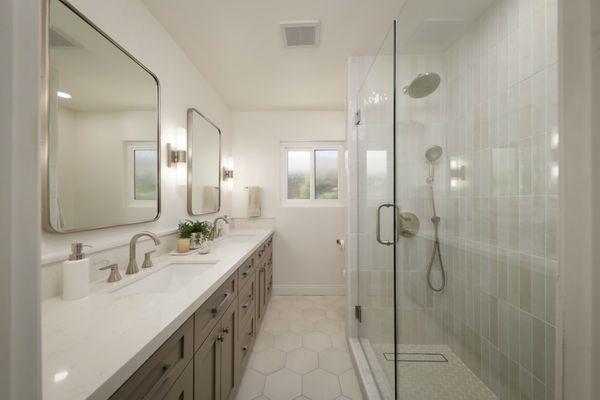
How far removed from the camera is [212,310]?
115 cm

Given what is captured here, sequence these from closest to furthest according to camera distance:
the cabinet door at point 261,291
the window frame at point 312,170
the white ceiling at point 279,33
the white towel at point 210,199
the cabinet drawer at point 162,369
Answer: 1. the cabinet drawer at point 162,369
2. the white ceiling at point 279,33
3. the cabinet door at point 261,291
4. the white towel at point 210,199
5. the window frame at point 312,170

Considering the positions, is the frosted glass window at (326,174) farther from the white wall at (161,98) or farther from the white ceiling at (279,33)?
the white wall at (161,98)

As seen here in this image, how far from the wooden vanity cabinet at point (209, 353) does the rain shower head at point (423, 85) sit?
143 cm

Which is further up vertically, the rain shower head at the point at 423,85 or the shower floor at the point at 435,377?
the rain shower head at the point at 423,85

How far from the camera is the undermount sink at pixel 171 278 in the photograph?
50.7 inches

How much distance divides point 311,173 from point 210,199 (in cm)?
144

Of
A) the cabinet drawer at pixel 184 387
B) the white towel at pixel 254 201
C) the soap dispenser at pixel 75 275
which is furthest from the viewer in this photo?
the white towel at pixel 254 201

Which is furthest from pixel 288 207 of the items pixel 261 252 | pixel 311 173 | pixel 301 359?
pixel 301 359

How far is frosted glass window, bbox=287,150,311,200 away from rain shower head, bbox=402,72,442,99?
85.4 inches

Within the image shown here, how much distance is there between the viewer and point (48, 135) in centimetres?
98

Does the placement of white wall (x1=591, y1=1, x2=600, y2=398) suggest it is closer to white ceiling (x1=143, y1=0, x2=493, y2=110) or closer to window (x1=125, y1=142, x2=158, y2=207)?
white ceiling (x1=143, y1=0, x2=493, y2=110)

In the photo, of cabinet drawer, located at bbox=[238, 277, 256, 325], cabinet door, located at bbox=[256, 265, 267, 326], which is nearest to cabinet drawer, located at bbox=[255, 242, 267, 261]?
cabinet door, located at bbox=[256, 265, 267, 326]

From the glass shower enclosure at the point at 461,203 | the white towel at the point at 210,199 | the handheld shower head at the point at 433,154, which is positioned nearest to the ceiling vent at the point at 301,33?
the glass shower enclosure at the point at 461,203

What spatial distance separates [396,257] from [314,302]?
2006 mm
